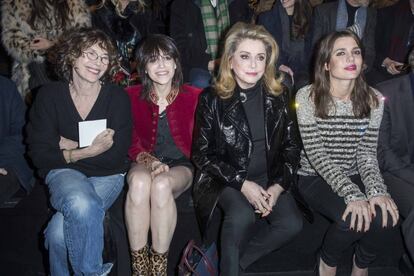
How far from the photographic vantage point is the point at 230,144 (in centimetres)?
248

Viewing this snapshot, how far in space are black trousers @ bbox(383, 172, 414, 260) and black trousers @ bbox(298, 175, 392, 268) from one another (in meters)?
0.10

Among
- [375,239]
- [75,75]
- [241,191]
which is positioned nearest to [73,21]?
[75,75]

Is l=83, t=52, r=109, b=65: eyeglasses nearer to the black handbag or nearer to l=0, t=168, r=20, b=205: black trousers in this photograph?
l=0, t=168, r=20, b=205: black trousers

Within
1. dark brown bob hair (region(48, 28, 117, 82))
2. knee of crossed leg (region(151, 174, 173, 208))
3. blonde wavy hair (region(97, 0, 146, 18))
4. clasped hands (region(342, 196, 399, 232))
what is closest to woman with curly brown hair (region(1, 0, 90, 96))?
blonde wavy hair (region(97, 0, 146, 18))

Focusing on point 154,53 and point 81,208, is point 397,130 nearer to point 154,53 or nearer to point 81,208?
point 154,53

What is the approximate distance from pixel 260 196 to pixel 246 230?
8.2 inches

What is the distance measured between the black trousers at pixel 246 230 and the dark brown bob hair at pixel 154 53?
798mm

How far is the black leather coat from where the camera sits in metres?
2.45

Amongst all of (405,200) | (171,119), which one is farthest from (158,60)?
(405,200)

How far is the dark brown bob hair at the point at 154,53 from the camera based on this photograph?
2598mm

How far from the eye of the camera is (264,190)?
2.42 meters

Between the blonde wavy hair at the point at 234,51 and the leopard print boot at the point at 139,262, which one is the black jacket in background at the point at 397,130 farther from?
the leopard print boot at the point at 139,262

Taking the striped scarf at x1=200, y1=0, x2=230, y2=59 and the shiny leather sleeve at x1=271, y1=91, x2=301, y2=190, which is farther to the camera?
the striped scarf at x1=200, y1=0, x2=230, y2=59

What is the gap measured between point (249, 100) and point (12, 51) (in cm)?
205
